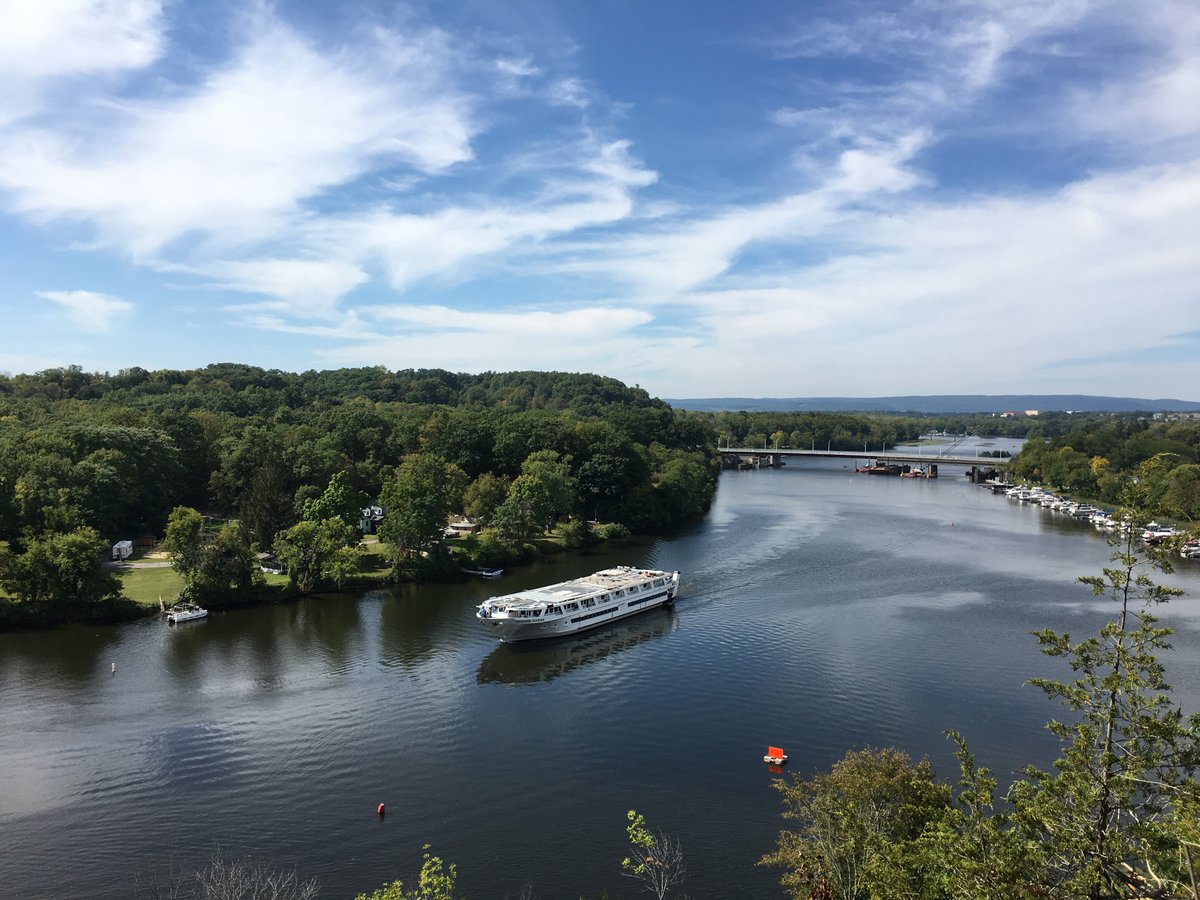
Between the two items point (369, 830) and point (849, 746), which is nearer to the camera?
point (369, 830)

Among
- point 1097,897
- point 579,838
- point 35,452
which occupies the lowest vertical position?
point 579,838

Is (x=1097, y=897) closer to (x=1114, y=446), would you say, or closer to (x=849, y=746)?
(x=849, y=746)

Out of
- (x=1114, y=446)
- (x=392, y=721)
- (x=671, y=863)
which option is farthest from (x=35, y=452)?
(x=1114, y=446)

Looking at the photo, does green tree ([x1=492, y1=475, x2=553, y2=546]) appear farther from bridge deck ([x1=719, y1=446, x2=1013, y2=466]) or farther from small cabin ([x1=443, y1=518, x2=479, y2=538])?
bridge deck ([x1=719, y1=446, x2=1013, y2=466])

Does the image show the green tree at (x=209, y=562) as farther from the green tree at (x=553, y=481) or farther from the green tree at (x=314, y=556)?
the green tree at (x=553, y=481)

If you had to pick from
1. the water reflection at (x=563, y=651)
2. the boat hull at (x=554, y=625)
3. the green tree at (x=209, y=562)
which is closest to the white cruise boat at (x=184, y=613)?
the green tree at (x=209, y=562)

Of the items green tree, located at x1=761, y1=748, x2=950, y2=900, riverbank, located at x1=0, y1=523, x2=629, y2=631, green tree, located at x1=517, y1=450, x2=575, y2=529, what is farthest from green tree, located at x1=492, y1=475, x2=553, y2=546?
green tree, located at x1=761, y1=748, x2=950, y2=900
